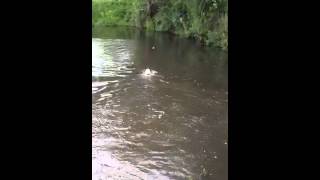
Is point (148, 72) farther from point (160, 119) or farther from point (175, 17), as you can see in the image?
point (175, 17)

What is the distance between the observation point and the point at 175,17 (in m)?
27.9

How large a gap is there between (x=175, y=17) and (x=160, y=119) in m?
18.9

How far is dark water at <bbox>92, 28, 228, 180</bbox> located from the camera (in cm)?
719

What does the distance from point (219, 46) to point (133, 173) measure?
1544 cm

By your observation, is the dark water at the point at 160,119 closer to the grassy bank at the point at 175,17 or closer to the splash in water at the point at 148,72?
the splash in water at the point at 148,72

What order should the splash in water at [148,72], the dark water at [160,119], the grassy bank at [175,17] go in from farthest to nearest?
the grassy bank at [175,17]
the splash in water at [148,72]
the dark water at [160,119]

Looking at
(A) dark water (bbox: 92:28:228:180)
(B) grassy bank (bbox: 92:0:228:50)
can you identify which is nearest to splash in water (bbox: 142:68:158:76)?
(A) dark water (bbox: 92:28:228:180)

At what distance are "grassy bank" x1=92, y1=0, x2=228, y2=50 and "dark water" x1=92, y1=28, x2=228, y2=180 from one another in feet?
12.8

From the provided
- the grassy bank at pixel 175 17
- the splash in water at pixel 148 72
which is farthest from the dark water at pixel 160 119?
the grassy bank at pixel 175 17

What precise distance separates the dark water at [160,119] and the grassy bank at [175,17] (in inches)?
154

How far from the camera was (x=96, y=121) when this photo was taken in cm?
952

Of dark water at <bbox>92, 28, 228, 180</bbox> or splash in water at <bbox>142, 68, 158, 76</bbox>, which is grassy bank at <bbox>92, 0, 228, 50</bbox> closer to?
dark water at <bbox>92, 28, 228, 180</bbox>

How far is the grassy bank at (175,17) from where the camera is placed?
2202cm
